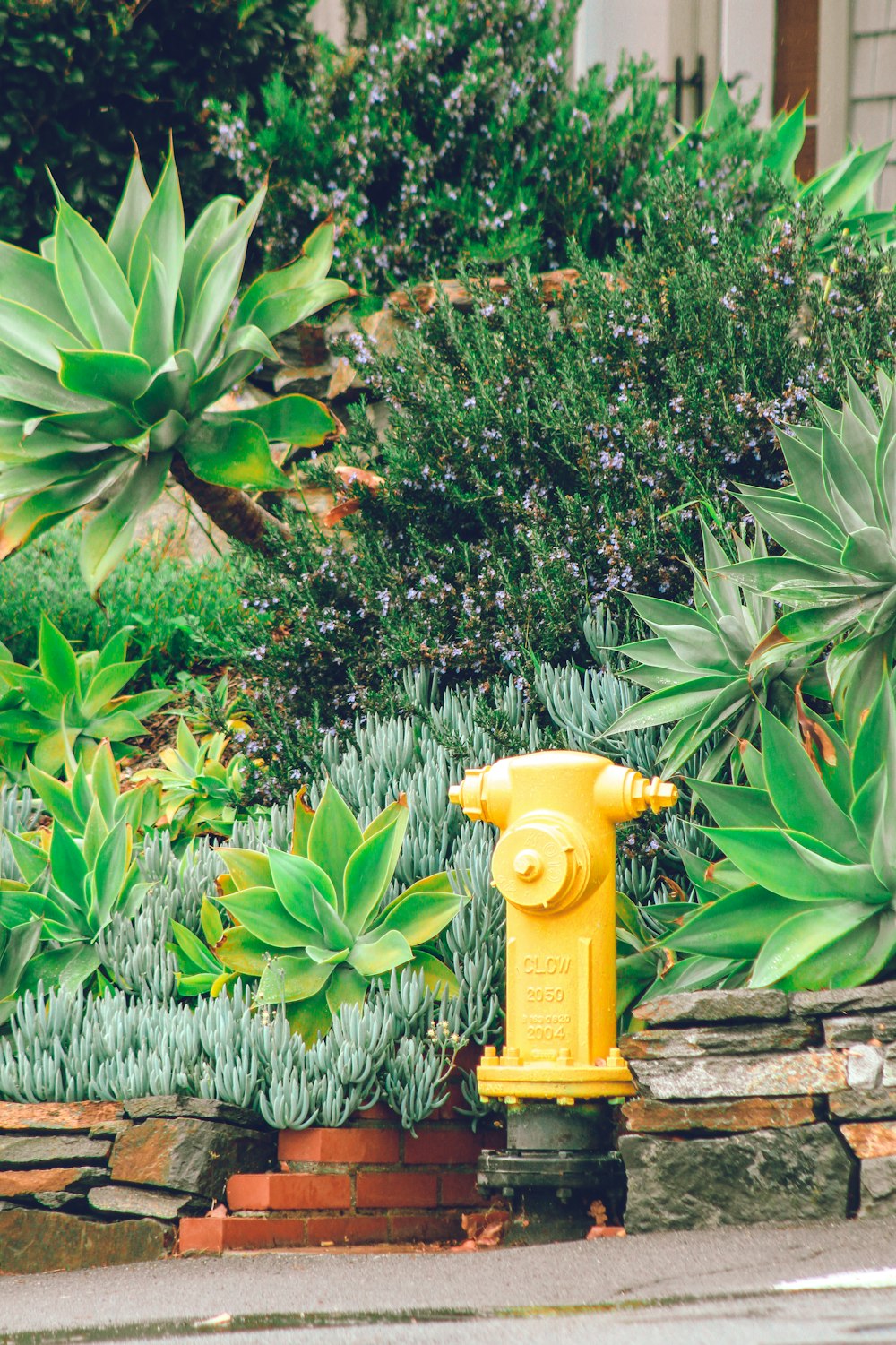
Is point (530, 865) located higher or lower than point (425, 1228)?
higher

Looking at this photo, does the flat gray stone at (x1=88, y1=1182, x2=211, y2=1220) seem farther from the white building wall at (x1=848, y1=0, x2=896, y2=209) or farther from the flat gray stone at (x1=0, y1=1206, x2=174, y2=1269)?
the white building wall at (x1=848, y1=0, x2=896, y2=209)

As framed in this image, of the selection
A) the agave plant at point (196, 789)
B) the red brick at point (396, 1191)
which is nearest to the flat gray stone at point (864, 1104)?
the red brick at point (396, 1191)

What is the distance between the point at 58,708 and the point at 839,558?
280 centimetres

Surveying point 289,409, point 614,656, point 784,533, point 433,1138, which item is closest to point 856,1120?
point 433,1138

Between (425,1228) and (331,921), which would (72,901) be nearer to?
(331,921)

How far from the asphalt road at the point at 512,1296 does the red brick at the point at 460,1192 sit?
0.75 feet

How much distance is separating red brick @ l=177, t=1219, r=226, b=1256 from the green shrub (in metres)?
2.42

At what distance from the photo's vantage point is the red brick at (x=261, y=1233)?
115 inches

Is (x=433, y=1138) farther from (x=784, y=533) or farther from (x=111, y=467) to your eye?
(x=111, y=467)

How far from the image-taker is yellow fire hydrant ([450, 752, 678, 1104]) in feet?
9.53

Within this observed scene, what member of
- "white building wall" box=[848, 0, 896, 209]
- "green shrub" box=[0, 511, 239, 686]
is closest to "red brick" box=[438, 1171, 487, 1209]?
"green shrub" box=[0, 511, 239, 686]

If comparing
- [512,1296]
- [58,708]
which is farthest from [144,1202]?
[58,708]

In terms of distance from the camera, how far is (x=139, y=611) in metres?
5.34

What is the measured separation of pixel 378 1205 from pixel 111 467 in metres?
2.46
